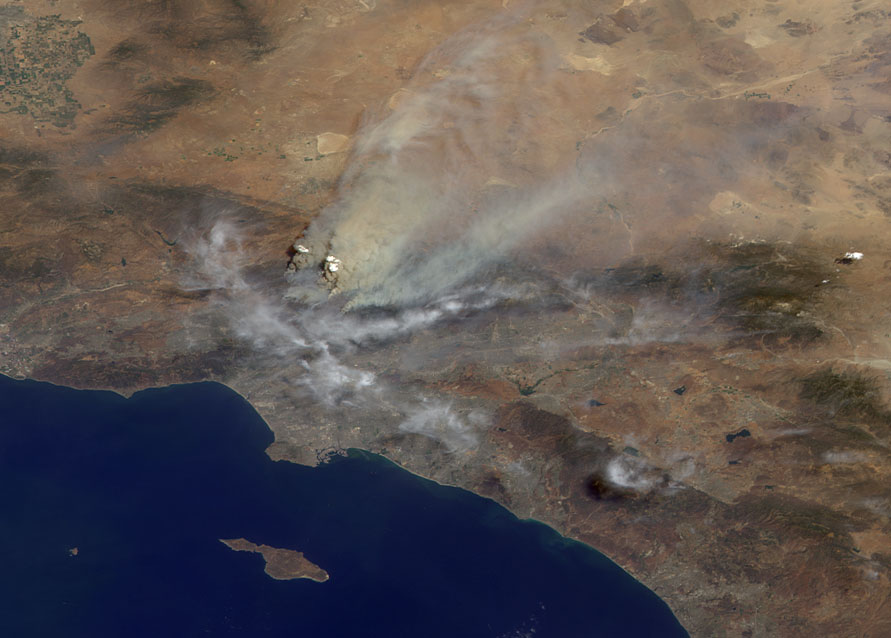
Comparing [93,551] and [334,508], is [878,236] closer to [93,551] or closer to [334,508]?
[334,508]

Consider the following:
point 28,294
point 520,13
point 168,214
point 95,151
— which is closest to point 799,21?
point 520,13

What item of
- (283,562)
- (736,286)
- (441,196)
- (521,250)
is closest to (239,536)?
(283,562)

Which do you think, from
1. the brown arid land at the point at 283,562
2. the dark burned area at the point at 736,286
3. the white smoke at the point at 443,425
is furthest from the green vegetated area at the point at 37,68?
the dark burned area at the point at 736,286

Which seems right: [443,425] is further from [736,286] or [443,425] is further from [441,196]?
[736,286]

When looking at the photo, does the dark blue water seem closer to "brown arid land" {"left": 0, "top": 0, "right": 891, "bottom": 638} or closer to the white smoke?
"brown arid land" {"left": 0, "top": 0, "right": 891, "bottom": 638}

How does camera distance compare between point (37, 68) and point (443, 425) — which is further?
point (443, 425)

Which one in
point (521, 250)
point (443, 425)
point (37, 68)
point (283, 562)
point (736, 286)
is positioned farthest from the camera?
point (283, 562)
